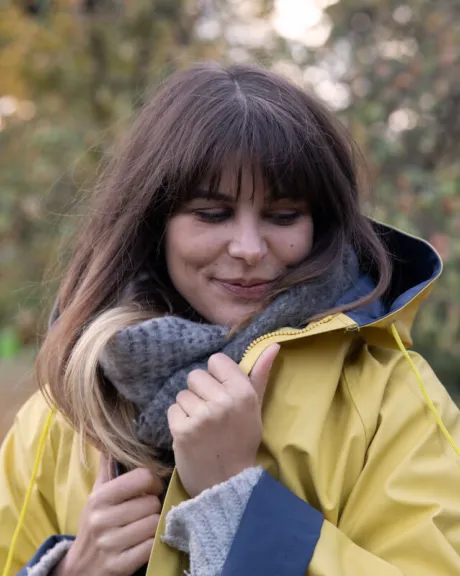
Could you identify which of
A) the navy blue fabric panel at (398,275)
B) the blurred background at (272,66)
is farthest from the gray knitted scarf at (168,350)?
the blurred background at (272,66)

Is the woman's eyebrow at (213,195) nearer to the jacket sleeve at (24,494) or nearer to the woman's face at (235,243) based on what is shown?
the woman's face at (235,243)

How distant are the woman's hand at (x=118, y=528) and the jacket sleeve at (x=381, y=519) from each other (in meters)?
0.32

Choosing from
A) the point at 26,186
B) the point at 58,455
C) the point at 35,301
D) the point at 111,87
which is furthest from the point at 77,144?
the point at 58,455

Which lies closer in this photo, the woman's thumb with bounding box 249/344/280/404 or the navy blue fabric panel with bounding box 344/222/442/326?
the woman's thumb with bounding box 249/344/280/404

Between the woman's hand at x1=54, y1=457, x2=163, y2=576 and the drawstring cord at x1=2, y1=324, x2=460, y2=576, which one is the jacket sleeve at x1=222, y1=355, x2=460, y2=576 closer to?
the drawstring cord at x1=2, y1=324, x2=460, y2=576

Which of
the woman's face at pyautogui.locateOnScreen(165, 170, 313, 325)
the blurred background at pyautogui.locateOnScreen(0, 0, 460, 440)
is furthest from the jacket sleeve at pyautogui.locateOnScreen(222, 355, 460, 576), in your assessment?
the blurred background at pyautogui.locateOnScreen(0, 0, 460, 440)

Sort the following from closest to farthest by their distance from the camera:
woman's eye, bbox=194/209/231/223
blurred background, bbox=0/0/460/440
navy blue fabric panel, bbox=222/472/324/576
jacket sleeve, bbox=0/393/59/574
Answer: navy blue fabric panel, bbox=222/472/324/576 < woman's eye, bbox=194/209/231/223 < jacket sleeve, bbox=0/393/59/574 < blurred background, bbox=0/0/460/440

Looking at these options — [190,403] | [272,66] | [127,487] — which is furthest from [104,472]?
[272,66]

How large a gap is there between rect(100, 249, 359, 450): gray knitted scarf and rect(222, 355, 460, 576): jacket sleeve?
0.95ft

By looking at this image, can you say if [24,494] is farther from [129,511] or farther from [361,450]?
[361,450]

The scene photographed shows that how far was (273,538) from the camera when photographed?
4.48ft

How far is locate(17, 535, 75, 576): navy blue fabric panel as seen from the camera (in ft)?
5.53

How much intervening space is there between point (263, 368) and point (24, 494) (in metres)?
0.79

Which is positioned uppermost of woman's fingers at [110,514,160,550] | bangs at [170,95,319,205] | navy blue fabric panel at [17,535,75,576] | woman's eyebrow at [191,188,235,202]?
bangs at [170,95,319,205]
